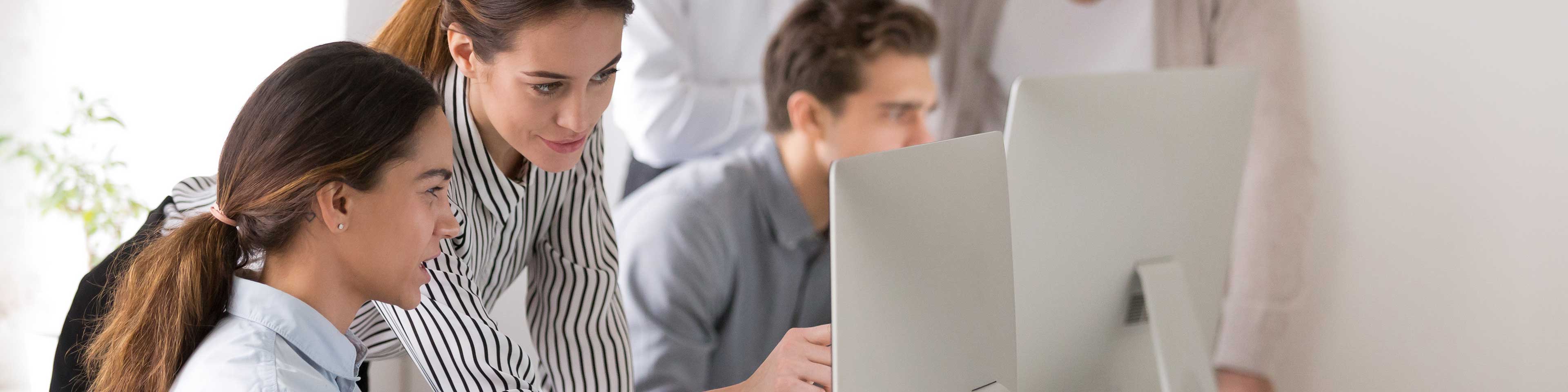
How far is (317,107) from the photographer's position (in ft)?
2.41

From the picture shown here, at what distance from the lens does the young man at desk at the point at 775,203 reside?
158cm

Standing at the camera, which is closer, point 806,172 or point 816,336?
point 816,336

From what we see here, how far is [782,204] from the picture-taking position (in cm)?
170

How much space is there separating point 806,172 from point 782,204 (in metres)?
0.07

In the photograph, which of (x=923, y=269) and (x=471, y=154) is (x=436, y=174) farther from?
(x=923, y=269)

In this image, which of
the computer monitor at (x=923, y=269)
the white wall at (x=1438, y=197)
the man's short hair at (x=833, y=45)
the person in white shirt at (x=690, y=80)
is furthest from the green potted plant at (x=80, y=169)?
the white wall at (x=1438, y=197)

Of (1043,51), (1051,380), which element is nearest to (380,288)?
(1051,380)

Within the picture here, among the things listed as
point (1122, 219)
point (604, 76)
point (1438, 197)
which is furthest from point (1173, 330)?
point (1438, 197)

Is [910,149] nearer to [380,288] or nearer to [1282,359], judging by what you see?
[380,288]

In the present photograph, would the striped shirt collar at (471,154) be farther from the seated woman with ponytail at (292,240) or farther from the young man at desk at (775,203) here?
the young man at desk at (775,203)

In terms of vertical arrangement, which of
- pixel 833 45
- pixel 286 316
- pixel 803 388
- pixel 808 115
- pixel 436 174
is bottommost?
pixel 803 388

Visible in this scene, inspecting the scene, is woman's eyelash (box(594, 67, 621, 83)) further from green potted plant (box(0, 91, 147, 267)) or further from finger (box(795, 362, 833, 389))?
green potted plant (box(0, 91, 147, 267))

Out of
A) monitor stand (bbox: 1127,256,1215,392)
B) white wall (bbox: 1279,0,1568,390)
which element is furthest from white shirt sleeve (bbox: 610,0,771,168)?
white wall (bbox: 1279,0,1568,390)

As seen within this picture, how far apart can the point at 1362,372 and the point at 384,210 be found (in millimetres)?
2160
